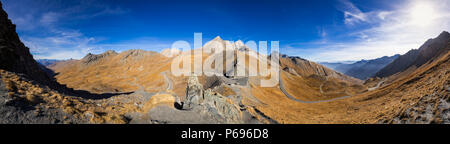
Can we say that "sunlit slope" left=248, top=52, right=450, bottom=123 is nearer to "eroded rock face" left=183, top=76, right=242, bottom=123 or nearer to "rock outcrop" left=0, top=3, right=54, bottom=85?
"eroded rock face" left=183, top=76, right=242, bottom=123

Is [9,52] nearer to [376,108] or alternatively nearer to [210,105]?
[210,105]

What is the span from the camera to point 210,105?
18.4 meters

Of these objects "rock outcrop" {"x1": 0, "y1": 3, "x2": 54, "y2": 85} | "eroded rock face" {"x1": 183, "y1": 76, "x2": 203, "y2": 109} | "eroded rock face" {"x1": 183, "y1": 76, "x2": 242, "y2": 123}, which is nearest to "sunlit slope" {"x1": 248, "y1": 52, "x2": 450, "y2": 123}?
"eroded rock face" {"x1": 183, "y1": 76, "x2": 242, "y2": 123}

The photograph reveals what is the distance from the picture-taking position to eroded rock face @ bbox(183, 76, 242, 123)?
17.1m

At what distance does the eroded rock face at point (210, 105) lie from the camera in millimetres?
17112

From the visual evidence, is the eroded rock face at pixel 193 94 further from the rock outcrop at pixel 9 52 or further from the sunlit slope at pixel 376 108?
the rock outcrop at pixel 9 52

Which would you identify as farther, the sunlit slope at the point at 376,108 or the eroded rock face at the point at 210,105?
the eroded rock face at the point at 210,105

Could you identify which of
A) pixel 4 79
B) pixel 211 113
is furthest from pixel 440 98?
pixel 4 79

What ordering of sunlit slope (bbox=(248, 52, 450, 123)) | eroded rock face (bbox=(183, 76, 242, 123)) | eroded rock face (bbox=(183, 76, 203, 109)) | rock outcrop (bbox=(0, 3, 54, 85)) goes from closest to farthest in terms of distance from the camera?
1. rock outcrop (bbox=(0, 3, 54, 85))
2. sunlit slope (bbox=(248, 52, 450, 123))
3. eroded rock face (bbox=(183, 76, 242, 123))
4. eroded rock face (bbox=(183, 76, 203, 109))

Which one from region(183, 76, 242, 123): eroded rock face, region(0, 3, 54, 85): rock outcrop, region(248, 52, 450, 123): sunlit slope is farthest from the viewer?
region(183, 76, 242, 123): eroded rock face

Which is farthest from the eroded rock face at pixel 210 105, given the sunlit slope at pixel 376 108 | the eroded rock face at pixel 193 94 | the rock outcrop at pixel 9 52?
the rock outcrop at pixel 9 52

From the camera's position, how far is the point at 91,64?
173m
